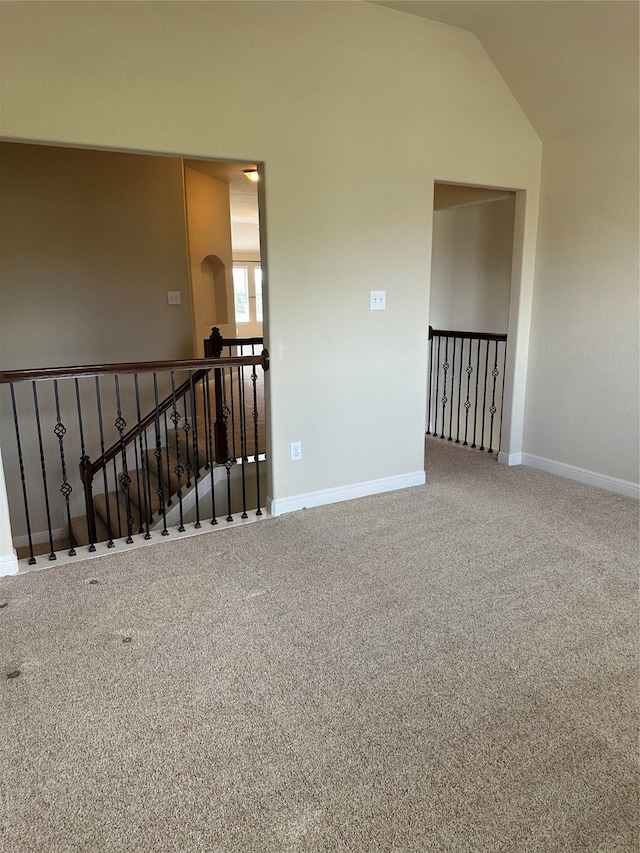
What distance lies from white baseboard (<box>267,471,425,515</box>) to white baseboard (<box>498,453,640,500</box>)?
0.98 metres

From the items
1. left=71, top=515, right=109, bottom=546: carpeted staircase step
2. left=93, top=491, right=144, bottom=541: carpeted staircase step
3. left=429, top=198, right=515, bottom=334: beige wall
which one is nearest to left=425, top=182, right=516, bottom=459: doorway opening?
left=429, top=198, right=515, bottom=334: beige wall

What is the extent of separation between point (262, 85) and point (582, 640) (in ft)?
10.1

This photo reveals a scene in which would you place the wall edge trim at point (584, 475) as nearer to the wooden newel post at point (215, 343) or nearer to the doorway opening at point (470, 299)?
the doorway opening at point (470, 299)

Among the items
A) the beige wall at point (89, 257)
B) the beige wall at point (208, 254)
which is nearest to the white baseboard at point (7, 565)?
the beige wall at point (89, 257)

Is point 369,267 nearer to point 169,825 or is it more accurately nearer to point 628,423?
point 628,423

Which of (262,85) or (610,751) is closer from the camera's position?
(610,751)

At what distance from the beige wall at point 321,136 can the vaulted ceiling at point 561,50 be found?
115mm

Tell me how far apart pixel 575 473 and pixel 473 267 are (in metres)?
2.66

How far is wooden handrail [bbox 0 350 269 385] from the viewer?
2.67 metres

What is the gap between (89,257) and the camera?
4.75 metres

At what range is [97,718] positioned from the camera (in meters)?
1.84

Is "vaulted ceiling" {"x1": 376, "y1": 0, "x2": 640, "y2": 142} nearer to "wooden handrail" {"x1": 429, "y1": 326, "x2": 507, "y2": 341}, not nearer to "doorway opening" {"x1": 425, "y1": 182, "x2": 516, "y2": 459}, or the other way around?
"doorway opening" {"x1": 425, "y1": 182, "x2": 516, "y2": 459}

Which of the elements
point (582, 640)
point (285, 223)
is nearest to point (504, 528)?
point (582, 640)

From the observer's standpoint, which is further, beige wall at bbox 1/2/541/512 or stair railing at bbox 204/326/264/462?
stair railing at bbox 204/326/264/462
